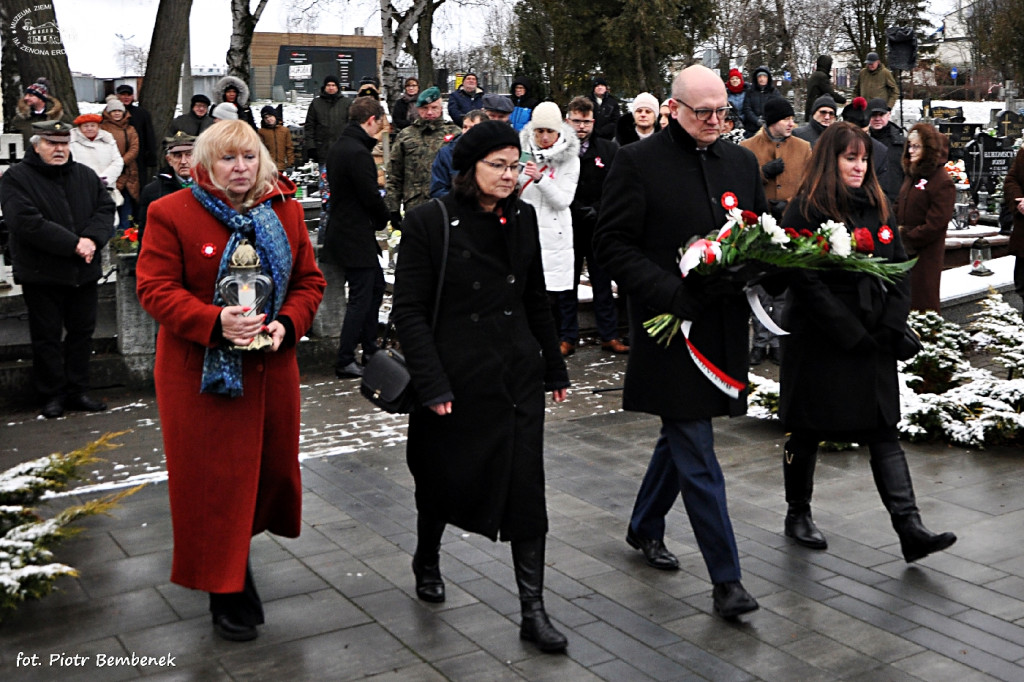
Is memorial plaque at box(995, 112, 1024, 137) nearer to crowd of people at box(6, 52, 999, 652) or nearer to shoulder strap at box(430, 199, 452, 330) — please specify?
crowd of people at box(6, 52, 999, 652)

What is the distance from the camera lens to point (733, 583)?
16.3ft

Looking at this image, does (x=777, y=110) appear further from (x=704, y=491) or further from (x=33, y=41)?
(x=33, y=41)

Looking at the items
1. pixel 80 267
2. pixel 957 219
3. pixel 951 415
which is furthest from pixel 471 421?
pixel 957 219

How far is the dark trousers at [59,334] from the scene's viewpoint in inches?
346

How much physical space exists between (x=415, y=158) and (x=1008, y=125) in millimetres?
18345

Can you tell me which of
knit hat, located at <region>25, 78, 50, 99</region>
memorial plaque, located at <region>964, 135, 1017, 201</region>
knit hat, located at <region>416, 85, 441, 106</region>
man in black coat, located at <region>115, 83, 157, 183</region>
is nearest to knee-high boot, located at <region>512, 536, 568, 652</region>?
knit hat, located at <region>416, 85, 441, 106</region>

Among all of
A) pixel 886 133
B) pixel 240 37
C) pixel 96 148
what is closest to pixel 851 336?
pixel 886 133

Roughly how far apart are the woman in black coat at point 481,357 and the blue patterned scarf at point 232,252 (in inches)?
18.3

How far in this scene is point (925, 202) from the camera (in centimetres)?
1002

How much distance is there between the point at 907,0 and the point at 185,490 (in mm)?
44157

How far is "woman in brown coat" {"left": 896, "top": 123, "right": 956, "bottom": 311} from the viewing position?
991 cm

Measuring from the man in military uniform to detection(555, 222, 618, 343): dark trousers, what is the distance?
1.38 meters

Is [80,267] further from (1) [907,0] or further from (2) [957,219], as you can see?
(1) [907,0]

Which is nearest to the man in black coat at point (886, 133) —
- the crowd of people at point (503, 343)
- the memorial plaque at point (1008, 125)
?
the crowd of people at point (503, 343)
